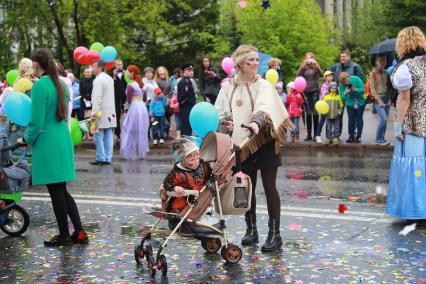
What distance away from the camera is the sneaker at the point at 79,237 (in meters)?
7.88

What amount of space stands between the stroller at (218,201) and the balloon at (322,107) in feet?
32.1

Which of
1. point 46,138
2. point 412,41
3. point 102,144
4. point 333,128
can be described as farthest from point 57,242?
point 333,128

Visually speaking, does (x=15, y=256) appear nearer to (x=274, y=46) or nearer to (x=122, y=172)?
(x=122, y=172)

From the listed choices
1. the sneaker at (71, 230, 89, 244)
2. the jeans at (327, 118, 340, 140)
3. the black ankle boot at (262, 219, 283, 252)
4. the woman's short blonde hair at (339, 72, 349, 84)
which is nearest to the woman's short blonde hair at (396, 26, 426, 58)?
the black ankle boot at (262, 219, 283, 252)

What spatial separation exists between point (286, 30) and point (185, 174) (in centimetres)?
2419

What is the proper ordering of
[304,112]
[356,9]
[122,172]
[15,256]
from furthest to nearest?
[356,9], [304,112], [122,172], [15,256]

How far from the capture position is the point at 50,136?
25.3ft

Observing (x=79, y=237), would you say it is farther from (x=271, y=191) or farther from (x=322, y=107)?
(x=322, y=107)

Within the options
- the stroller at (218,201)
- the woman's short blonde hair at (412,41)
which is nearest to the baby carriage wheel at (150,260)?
the stroller at (218,201)

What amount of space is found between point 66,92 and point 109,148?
23.4ft

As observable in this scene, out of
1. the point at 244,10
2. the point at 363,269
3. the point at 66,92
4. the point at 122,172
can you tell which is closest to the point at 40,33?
the point at 244,10

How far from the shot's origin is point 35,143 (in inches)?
305

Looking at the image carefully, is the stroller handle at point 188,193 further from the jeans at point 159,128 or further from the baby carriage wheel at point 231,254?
the jeans at point 159,128

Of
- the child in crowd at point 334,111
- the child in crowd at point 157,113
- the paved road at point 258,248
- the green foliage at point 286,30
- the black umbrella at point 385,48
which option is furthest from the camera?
the green foliage at point 286,30
